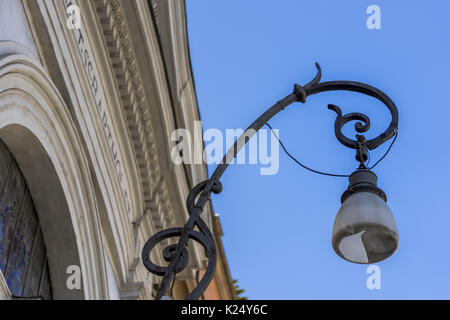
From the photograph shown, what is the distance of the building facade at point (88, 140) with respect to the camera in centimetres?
920

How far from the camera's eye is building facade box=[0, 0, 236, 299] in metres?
9.20

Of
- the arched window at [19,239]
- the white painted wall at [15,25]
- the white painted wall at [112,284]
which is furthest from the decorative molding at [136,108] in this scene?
the arched window at [19,239]

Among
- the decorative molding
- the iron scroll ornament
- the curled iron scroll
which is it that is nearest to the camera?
the iron scroll ornament

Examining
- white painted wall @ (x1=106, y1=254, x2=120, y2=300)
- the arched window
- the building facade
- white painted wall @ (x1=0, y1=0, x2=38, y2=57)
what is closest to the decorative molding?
the building facade

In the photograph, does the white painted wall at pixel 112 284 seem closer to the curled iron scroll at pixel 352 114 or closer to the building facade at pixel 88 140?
the building facade at pixel 88 140

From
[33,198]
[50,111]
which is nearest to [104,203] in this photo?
[33,198]

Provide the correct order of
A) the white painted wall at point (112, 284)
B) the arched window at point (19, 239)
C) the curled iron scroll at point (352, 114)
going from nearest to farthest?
the curled iron scroll at point (352, 114), the arched window at point (19, 239), the white painted wall at point (112, 284)

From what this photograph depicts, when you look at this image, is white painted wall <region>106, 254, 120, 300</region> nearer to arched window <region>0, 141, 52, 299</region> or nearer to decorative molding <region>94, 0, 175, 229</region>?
arched window <region>0, 141, 52, 299</region>

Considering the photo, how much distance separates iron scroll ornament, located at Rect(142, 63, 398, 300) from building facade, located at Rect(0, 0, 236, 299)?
8.02 ft

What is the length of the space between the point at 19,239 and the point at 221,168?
4081 mm

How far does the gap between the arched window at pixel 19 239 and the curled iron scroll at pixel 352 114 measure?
3988 mm

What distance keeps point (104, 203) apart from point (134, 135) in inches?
63.8

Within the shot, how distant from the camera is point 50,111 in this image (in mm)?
9688
